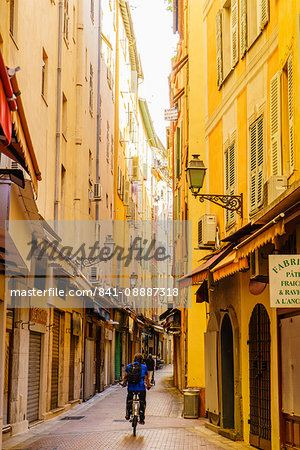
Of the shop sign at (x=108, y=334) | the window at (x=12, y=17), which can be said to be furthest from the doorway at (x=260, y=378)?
the shop sign at (x=108, y=334)

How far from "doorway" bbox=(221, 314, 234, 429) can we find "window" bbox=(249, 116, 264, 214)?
3.48 meters

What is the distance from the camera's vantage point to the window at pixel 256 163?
528 inches

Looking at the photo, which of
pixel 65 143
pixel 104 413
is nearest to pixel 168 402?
pixel 104 413

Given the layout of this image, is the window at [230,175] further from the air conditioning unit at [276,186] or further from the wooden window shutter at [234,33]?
the air conditioning unit at [276,186]

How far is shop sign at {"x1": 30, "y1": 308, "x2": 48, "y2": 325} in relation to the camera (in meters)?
16.7

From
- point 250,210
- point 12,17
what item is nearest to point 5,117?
point 250,210

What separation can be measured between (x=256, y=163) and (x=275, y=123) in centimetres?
184

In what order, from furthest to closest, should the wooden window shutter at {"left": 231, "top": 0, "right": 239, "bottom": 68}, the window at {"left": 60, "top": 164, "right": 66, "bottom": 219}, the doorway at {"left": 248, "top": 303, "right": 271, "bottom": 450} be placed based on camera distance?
the window at {"left": 60, "top": 164, "right": 66, "bottom": 219}
the wooden window shutter at {"left": 231, "top": 0, "right": 239, "bottom": 68}
the doorway at {"left": 248, "top": 303, "right": 271, "bottom": 450}

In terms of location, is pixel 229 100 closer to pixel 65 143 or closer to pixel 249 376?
pixel 249 376

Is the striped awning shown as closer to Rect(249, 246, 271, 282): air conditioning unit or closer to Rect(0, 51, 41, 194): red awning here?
Rect(249, 246, 271, 282): air conditioning unit

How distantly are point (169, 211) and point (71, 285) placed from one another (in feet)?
226

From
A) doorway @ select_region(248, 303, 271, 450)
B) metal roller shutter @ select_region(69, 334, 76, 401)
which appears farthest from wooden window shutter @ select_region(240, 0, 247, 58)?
metal roller shutter @ select_region(69, 334, 76, 401)

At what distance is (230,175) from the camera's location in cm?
1622

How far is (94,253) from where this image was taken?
28984 millimetres
